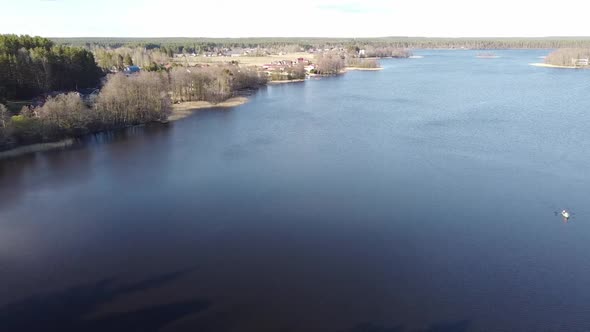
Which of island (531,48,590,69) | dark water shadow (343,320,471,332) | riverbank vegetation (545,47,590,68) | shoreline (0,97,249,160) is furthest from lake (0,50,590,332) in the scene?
riverbank vegetation (545,47,590,68)

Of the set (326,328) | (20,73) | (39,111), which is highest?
(20,73)

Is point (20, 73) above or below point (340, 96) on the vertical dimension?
above

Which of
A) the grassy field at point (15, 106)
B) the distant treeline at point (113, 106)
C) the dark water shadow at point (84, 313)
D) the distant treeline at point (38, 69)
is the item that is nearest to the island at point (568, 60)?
the distant treeline at point (113, 106)

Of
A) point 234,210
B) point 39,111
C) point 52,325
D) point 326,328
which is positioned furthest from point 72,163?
point 326,328

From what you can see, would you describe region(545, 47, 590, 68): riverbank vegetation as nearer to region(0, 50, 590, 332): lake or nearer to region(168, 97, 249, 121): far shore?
region(0, 50, 590, 332): lake

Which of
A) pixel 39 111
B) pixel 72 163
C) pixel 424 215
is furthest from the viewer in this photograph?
pixel 39 111

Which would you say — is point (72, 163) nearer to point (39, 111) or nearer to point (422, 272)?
point (39, 111)

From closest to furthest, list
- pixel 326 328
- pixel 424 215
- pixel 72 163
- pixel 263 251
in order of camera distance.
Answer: pixel 326 328
pixel 263 251
pixel 424 215
pixel 72 163
